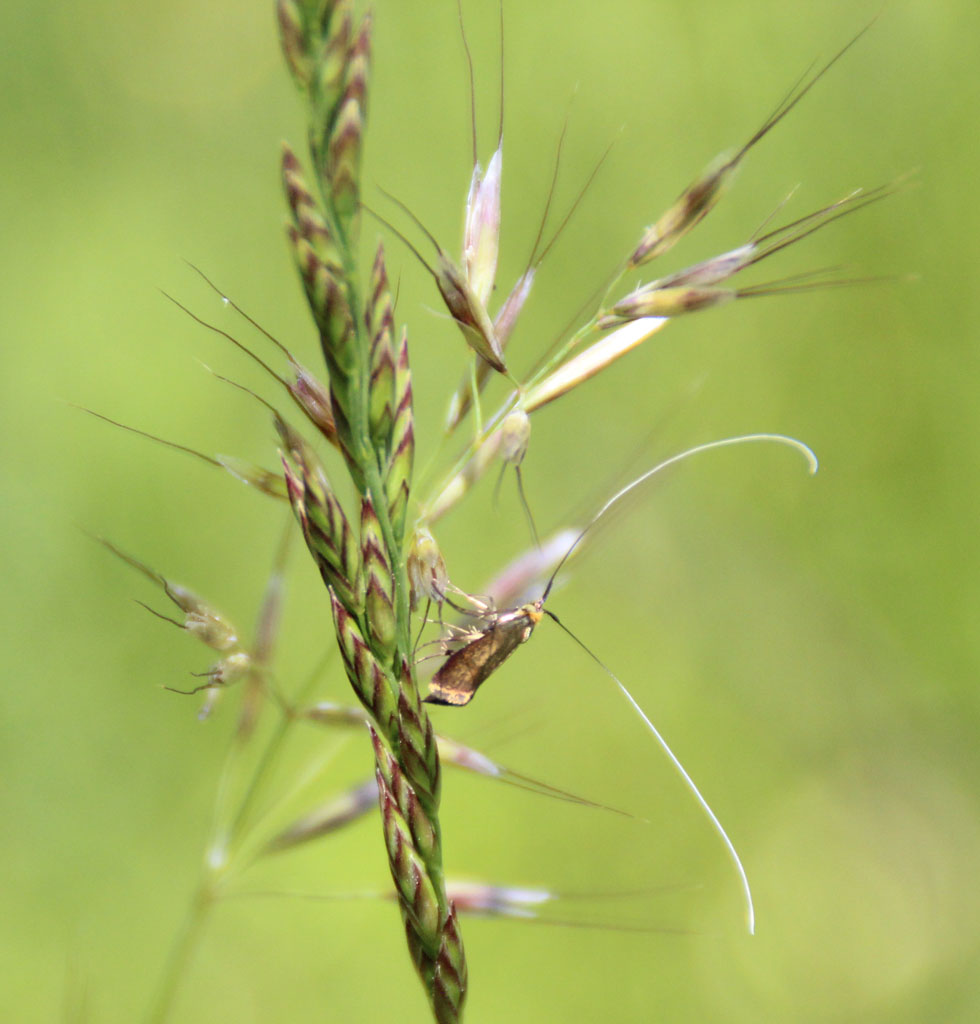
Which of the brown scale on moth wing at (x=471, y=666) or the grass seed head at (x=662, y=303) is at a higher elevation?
the grass seed head at (x=662, y=303)

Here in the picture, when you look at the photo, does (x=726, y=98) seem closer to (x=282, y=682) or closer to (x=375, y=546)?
(x=282, y=682)

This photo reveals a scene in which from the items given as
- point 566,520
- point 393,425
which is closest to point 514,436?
point 393,425

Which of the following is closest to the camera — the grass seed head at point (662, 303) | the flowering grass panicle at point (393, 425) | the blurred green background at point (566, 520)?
the flowering grass panicle at point (393, 425)

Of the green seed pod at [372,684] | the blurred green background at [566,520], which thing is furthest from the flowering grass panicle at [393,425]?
the blurred green background at [566,520]

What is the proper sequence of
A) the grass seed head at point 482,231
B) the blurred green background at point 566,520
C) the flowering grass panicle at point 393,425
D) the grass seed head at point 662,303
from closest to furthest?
the flowering grass panicle at point 393,425, the grass seed head at point 662,303, the grass seed head at point 482,231, the blurred green background at point 566,520

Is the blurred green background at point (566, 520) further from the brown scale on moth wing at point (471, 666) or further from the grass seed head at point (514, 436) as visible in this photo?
the grass seed head at point (514, 436)

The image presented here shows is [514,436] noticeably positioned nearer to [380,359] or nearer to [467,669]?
[380,359]

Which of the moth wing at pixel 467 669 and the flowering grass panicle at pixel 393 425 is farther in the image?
the moth wing at pixel 467 669
